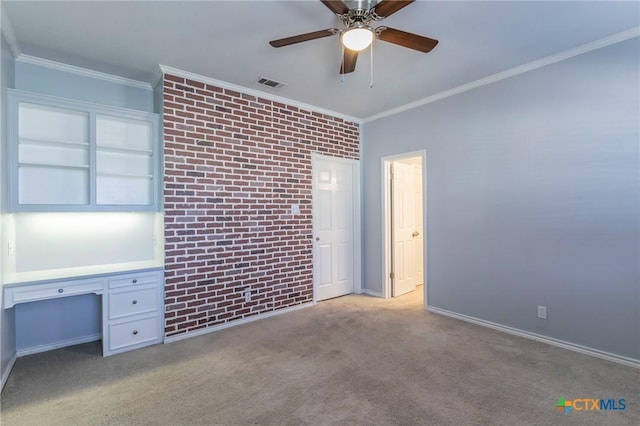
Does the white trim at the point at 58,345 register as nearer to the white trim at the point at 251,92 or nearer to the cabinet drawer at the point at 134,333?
the cabinet drawer at the point at 134,333

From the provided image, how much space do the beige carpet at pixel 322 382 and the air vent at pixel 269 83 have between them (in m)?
2.66

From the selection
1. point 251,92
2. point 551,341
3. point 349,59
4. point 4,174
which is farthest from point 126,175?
point 551,341

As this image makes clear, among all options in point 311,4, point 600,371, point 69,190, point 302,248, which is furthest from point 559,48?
point 69,190

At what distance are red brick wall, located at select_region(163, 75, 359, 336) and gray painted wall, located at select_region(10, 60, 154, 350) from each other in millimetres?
630

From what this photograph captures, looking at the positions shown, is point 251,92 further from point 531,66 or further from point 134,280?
point 531,66

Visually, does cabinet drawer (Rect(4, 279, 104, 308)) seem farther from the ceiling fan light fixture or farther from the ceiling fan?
the ceiling fan light fixture

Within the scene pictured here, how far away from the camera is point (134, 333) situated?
2.89m

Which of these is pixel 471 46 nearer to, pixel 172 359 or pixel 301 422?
pixel 301 422

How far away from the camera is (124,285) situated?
111 inches

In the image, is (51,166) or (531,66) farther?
(531,66)

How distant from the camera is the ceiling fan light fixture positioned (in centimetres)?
199

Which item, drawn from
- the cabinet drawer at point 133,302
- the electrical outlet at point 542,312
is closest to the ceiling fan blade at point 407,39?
the electrical outlet at point 542,312

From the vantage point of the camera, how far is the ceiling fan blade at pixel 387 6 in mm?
1767

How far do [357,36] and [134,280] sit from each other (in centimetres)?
274
